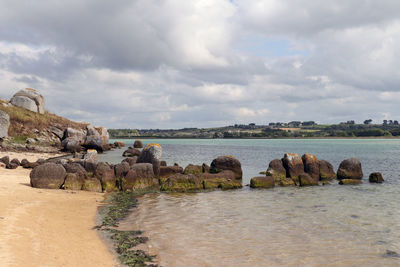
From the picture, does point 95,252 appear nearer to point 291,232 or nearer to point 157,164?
point 291,232

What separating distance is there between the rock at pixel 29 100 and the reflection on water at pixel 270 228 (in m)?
49.0

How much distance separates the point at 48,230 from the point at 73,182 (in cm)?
744

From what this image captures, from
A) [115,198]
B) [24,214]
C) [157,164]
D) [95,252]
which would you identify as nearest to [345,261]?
[95,252]

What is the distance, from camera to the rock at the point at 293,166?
21688 millimetres

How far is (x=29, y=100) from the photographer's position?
5372 cm

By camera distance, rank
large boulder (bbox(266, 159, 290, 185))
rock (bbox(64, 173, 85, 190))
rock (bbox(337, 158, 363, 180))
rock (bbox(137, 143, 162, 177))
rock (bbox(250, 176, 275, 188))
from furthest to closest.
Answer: rock (bbox(337, 158, 363, 180))
large boulder (bbox(266, 159, 290, 185))
rock (bbox(137, 143, 162, 177))
rock (bbox(250, 176, 275, 188))
rock (bbox(64, 173, 85, 190))

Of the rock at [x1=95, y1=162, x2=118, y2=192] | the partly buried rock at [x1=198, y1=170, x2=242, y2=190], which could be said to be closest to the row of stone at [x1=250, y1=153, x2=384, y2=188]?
the partly buried rock at [x1=198, y1=170, x2=242, y2=190]

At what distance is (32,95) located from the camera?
2158 inches

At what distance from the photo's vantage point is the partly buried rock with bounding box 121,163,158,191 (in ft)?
56.1

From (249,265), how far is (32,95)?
59.3 meters

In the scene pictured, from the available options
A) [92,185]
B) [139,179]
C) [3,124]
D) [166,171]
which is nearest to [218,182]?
[166,171]

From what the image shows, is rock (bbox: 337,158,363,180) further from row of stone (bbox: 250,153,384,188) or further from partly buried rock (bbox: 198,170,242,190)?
partly buried rock (bbox: 198,170,242,190)

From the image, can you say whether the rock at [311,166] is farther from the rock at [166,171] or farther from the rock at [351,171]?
the rock at [166,171]

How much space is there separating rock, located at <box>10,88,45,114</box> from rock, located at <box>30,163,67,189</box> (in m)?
45.3
